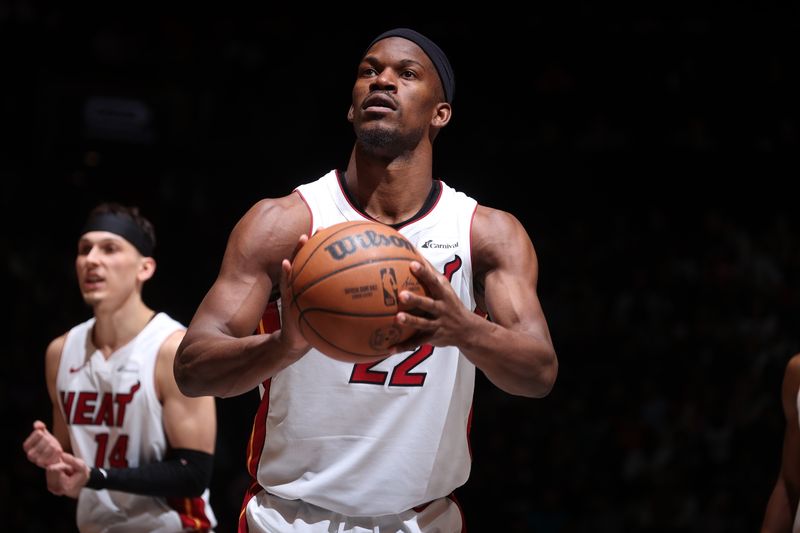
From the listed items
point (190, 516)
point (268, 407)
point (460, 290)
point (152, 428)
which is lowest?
point (190, 516)

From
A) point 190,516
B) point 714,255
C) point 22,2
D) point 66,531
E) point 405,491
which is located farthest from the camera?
point 22,2

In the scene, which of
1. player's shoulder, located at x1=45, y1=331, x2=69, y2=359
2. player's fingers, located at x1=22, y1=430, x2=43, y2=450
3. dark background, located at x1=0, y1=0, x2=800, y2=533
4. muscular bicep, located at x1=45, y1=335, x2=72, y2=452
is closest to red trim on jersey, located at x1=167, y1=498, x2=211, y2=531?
muscular bicep, located at x1=45, y1=335, x2=72, y2=452

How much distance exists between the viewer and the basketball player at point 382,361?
121 inches

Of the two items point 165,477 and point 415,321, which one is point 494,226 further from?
point 165,477

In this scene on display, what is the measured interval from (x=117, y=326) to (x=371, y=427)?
2253 mm

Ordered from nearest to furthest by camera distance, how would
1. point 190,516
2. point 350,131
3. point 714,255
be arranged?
1. point 190,516
2. point 714,255
3. point 350,131

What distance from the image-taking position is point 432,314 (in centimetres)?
257

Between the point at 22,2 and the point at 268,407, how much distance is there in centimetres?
853

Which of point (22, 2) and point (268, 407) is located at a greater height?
point (22, 2)

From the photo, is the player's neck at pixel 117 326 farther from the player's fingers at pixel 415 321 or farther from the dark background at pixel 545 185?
the dark background at pixel 545 185

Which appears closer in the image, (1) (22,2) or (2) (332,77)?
(2) (332,77)

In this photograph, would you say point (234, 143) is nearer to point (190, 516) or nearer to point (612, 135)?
point (612, 135)

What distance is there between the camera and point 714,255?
8594 millimetres

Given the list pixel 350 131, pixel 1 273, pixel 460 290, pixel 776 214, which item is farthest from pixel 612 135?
pixel 460 290
